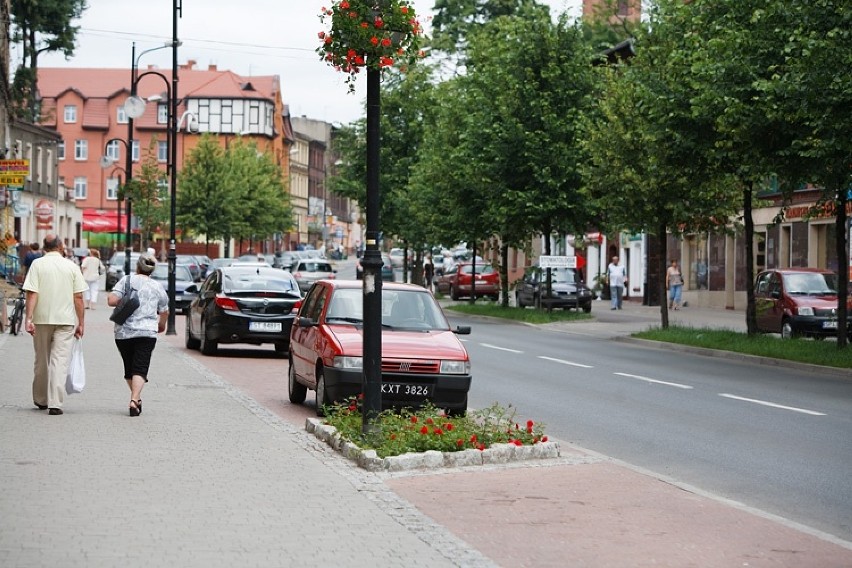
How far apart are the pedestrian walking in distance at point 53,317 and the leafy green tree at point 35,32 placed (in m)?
49.9

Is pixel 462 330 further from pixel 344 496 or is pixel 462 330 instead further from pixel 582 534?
pixel 582 534

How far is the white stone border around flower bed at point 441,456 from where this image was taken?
11.3 m

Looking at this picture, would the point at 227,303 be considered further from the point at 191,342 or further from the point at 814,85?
the point at 814,85

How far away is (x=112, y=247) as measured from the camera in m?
119

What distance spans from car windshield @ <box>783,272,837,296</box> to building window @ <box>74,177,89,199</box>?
105 m

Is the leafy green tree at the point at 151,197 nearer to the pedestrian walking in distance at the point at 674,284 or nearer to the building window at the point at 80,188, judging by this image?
the pedestrian walking in distance at the point at 674,284

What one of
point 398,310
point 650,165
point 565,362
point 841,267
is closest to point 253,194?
point 650,165

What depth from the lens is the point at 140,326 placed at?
15.4 meters

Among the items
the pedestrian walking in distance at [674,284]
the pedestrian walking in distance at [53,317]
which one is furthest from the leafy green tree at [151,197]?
the pedestrian walking in distance at [53,317]

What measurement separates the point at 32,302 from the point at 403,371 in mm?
3803

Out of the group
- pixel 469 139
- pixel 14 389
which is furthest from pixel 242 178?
pixel 14 389

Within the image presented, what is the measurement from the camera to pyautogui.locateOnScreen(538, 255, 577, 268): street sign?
45938 mm

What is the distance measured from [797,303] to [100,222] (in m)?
88.9

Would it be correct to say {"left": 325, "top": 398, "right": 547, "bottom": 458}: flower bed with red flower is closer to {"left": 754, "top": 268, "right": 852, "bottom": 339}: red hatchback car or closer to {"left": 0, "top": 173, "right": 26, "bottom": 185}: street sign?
{"left": 754, "top": 268, "right": 852, "bottom": 339}: red hatchback car
